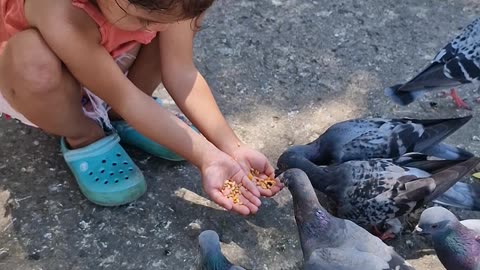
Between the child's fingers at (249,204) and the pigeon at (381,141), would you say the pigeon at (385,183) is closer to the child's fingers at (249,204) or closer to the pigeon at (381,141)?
the pigeon at (381,141)

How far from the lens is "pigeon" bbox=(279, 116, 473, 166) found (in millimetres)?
2916

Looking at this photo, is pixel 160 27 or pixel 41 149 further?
pixel 41 149

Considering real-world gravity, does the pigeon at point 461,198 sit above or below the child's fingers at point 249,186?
above

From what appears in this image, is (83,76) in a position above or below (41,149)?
above

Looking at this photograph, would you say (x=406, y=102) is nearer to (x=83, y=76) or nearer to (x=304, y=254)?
(x=304, y=254)

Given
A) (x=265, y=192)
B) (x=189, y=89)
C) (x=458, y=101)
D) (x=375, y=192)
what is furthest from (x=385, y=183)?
(x=458, y=101)

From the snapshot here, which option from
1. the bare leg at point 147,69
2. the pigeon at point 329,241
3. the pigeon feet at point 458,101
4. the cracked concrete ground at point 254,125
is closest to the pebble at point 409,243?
the cracked concrete ground at point 254,125

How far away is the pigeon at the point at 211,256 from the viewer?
2.35m

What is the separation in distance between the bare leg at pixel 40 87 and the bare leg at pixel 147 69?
0.95 feet

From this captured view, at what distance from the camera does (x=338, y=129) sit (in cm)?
298

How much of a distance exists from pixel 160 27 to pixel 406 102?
56.1 inches

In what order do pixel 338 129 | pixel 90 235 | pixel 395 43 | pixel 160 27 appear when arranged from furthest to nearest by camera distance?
1. pixel 395 43
2. pixel 338 129
3. pixel 90 235
4. pixel 160 27

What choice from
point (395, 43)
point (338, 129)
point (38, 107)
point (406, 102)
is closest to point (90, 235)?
point (38, 107)

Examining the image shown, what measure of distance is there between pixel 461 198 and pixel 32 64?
165 centimetres
